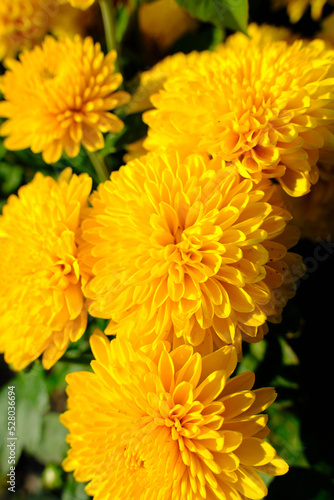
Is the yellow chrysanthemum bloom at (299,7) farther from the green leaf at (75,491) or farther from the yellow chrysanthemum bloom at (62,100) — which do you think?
the green leaf at (75,491)

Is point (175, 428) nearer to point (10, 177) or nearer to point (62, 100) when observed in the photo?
point (62, 100)

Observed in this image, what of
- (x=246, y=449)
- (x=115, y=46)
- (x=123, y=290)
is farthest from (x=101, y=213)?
(x=115, y=46)

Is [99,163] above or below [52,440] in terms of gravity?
above

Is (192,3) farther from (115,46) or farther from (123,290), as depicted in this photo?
(123,290)

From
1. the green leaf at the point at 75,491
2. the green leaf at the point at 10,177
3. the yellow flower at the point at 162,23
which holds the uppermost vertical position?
the yellow flower at the point at 162,23

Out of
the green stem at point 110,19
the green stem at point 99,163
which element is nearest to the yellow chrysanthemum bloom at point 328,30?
the green stem at point 110,19

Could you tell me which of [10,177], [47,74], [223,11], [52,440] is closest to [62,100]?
[47,74]
